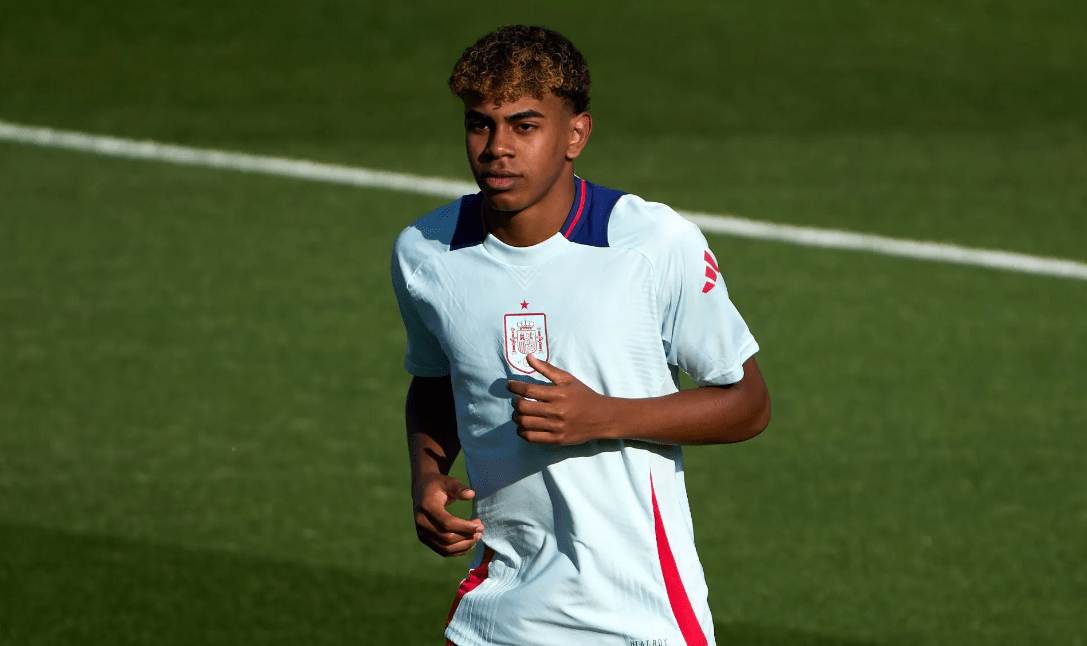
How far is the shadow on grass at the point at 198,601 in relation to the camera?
219 inches

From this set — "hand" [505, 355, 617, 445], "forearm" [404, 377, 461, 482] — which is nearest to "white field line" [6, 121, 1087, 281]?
"forearm" [404, 377, 461, 482]

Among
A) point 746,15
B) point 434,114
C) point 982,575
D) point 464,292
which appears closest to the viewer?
point 464,292

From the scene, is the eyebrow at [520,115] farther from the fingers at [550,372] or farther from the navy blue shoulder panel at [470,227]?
the fingers at [550,372]

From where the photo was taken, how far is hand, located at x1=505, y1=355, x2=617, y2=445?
9.81 ft

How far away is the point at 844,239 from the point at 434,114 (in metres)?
3.40

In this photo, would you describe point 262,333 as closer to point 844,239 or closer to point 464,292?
point 844,239

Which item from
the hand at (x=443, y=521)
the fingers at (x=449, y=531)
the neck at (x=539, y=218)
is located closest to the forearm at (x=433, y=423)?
the hand at (x=443, y=521)

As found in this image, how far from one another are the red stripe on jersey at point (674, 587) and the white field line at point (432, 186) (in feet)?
20.3

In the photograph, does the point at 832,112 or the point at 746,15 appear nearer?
the point at 832,112

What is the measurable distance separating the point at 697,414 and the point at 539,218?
54cm

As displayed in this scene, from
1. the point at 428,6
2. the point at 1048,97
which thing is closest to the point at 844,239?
the point at 1048,97

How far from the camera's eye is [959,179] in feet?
33.6

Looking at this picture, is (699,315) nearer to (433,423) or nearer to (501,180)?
(501,180)

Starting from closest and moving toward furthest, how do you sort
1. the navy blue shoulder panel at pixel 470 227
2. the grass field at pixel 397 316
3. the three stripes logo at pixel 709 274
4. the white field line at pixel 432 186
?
the three stripes logo at pixel 709 274, the navy blue shoulder panel at pixel 470 227, the grass field at pixel 397 316, the white field line at pixel 432 186
